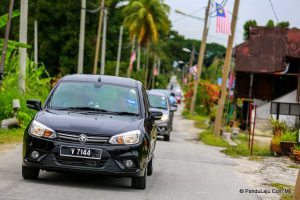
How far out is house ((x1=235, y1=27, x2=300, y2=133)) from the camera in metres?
38.6

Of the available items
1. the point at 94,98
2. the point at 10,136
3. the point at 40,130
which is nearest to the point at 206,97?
the point at 10,136

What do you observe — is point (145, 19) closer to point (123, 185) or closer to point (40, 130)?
point (123, 185)

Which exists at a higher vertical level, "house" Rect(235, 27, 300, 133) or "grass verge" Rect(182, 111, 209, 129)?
"house" Rect(235, 27, 300, 133)

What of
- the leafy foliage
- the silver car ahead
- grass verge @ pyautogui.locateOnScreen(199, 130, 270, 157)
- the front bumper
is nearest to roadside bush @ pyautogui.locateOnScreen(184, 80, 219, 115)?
the leafy foliage

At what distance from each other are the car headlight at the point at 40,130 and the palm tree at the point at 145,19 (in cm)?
6320

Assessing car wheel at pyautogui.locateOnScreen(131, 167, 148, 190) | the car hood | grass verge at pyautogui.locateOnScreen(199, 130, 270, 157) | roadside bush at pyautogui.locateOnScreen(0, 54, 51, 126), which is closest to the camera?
the car hood

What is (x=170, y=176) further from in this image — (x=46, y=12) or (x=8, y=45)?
(x=46, y=12)

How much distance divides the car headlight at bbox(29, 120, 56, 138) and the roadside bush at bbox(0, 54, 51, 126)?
11.3 m

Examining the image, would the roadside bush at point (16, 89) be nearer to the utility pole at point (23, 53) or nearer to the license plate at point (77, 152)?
the utility pole at point (23, 53)

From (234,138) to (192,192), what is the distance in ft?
64.6

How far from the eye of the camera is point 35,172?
10.5m

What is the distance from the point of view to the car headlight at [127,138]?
10.0 metres

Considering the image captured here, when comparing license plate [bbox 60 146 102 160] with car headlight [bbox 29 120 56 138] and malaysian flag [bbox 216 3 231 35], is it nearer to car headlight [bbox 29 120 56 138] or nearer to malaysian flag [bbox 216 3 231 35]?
car headlight [bbox 29 120 56 138]

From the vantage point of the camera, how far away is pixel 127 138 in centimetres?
1012
